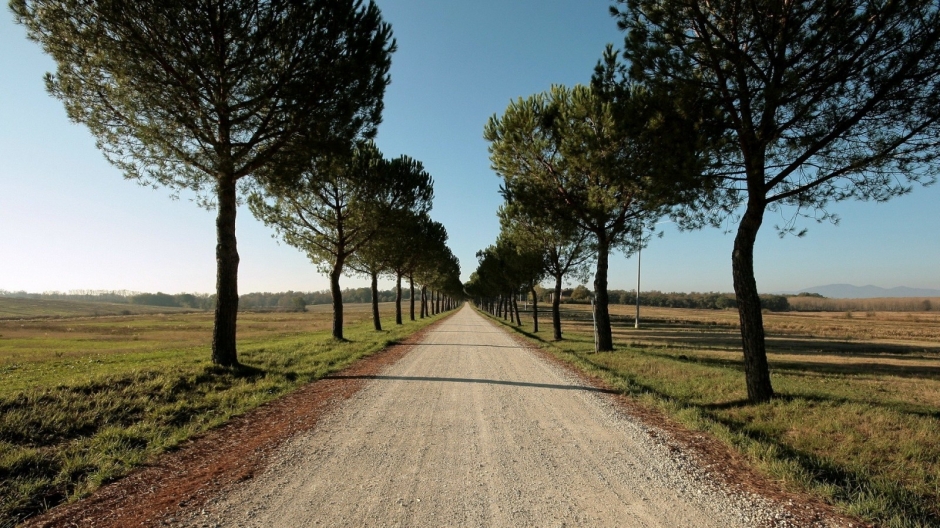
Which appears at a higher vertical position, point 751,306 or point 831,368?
point 751,306

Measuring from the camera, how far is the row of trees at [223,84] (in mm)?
8742

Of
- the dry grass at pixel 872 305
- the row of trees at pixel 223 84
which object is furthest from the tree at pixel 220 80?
the dry grass at pixel 872 305

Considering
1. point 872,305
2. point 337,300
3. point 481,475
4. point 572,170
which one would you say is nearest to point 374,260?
point 337,300

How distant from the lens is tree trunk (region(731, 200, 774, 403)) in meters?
7.96

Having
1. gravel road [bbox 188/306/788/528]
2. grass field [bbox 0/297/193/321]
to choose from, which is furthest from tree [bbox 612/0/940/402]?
grass field [bbox 0/297/193/321]

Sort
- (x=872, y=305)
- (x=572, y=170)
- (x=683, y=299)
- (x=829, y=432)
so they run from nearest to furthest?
(x=829, y=432)
(x=572, y=170)
(x=872, y=305)
(x=683, y=299)

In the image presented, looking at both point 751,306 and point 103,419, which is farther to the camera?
point 751,306

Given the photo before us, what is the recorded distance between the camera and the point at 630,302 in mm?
160000

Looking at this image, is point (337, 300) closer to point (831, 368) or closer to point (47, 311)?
point (831, 368)

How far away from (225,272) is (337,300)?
10033mm

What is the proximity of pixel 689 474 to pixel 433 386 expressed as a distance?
5.71 m

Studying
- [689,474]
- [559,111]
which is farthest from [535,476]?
[559,111]

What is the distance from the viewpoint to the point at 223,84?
9883 millimetres

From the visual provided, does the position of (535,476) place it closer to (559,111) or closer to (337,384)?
(337,384)
